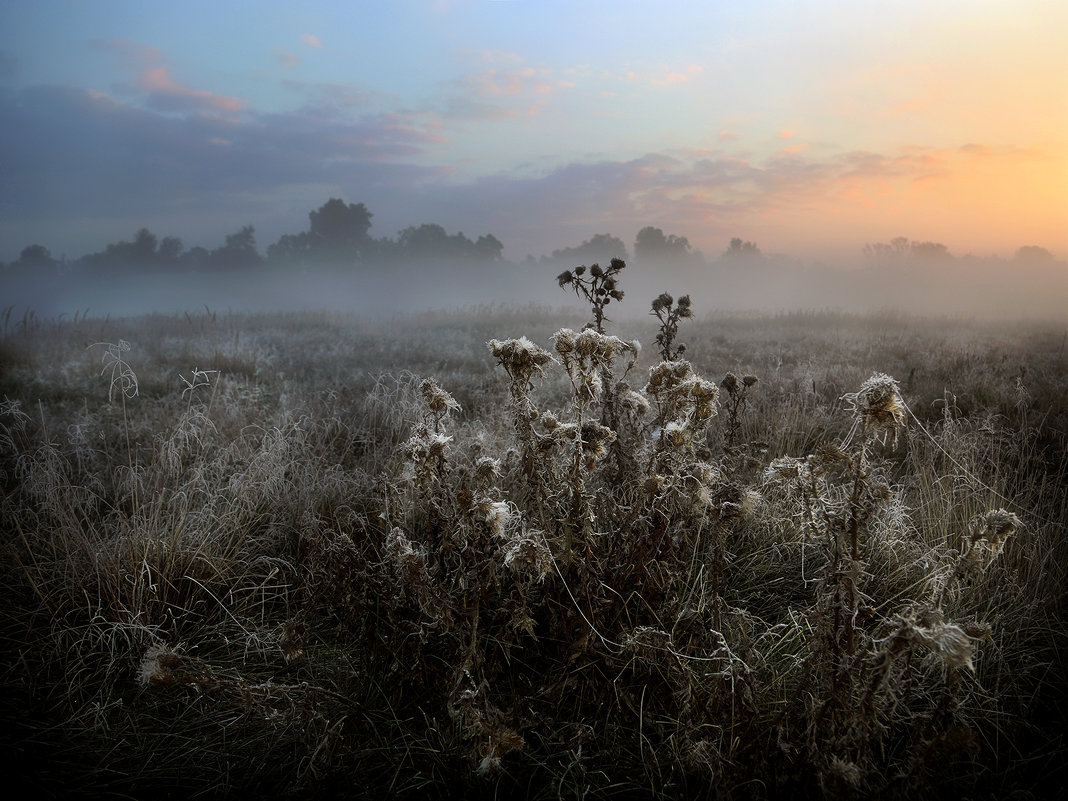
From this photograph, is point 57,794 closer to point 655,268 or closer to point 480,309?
point 480,309

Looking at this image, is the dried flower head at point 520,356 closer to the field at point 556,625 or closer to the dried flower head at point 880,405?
the field at point 556,625

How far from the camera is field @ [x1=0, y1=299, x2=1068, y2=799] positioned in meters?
1.85

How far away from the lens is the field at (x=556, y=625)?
1.85m

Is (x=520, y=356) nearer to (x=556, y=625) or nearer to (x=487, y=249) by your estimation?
(x=556, y=625)

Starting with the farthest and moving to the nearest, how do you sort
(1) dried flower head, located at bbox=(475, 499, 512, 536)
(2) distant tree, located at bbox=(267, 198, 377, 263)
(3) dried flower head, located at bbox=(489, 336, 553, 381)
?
(2) distant tree, located at bbox=(267, 198, 377, 263) < (3) dried flower head, located at bbox=(489, 336, 553, 381) < (1) dried flower head, located at bbox=(475, 499, 512, 536)

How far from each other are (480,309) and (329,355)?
37.2ft

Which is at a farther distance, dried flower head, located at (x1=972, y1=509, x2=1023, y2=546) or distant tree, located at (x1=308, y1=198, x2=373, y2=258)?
distant tree, located at (x1=308, y1=198, x2=373, y2=258)

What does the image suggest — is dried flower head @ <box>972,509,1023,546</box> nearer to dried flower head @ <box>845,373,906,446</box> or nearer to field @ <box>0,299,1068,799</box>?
field @ <box>0,299,1068,799</box>

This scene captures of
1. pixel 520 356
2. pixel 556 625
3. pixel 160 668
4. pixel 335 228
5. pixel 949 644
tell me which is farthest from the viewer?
pixel 335 228

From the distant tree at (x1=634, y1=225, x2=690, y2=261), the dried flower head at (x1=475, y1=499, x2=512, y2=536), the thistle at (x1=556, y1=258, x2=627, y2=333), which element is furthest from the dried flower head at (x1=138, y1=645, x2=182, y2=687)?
the distant tree at (x1=634, y1=225, x2=690, y2=261)

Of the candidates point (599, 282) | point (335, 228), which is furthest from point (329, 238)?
point (599, 282)

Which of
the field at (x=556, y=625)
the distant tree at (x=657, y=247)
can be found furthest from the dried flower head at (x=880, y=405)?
the distant tree at (x=657, y=247)

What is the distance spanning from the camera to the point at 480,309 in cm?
2120

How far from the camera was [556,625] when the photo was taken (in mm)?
2305
